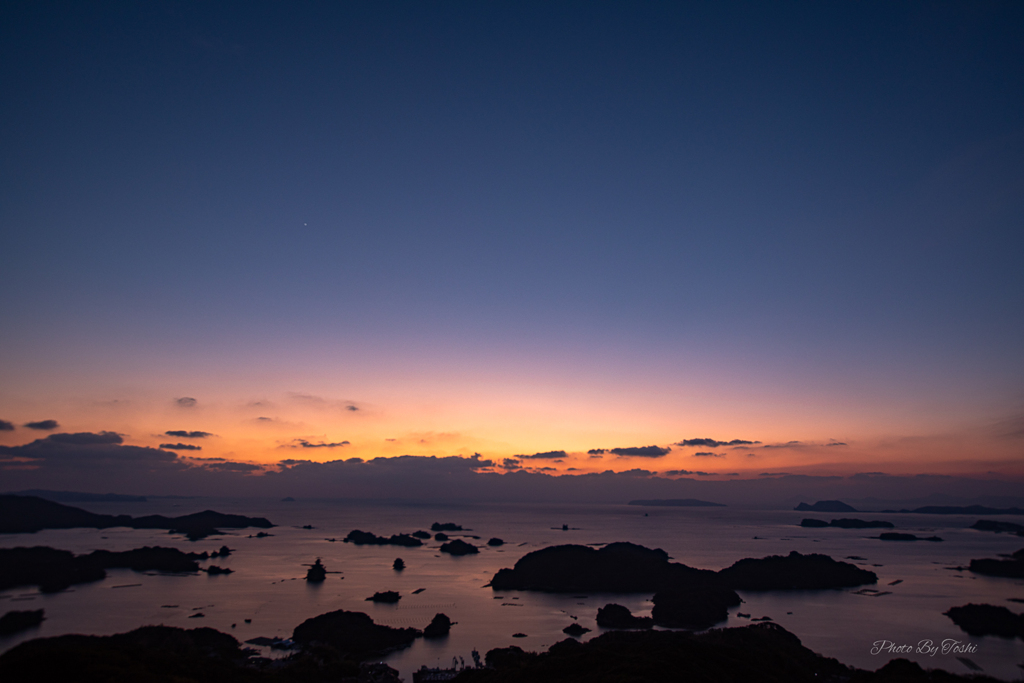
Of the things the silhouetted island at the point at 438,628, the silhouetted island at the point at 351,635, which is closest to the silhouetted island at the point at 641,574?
the silhouetted island at the point at 438,628

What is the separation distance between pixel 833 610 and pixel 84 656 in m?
102

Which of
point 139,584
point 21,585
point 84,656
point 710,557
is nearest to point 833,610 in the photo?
point 710,557

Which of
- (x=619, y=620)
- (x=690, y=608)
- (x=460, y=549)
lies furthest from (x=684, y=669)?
(x=460, y=549)

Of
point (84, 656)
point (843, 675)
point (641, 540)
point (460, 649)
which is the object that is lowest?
point (641, 540)

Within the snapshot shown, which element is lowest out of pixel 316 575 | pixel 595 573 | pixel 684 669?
pixel 595 573

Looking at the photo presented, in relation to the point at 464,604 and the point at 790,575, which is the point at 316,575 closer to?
the point at 464,604

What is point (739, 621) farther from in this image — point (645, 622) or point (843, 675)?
point (843, 675)

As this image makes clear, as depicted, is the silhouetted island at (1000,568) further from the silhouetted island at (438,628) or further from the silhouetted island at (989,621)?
the silhouetted island at (438,628)

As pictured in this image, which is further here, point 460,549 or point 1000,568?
point 460,549

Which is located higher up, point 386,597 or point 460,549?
point 386,597

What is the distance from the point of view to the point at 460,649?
63344 millimetres

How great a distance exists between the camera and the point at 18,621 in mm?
67750

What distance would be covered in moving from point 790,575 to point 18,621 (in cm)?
12872

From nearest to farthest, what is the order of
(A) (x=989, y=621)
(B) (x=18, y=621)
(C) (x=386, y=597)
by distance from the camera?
(B) (x=18, y=621) < (A) (x=989, y=621) < (C) (x=386, y=597)
